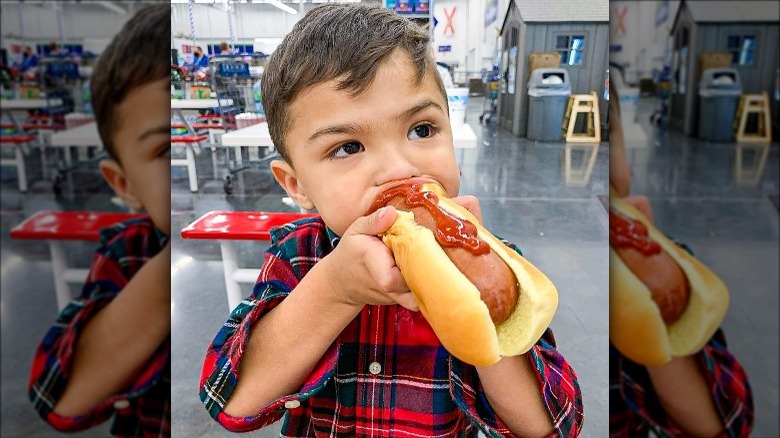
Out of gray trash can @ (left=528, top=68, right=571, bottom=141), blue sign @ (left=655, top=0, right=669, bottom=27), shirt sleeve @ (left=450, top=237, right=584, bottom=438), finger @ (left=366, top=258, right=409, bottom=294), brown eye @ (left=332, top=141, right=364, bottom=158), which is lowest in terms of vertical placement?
shirt sleeve @ (left=450, top=237, right=584, bottom=438)

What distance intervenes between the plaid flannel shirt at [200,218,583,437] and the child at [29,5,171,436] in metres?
0.19

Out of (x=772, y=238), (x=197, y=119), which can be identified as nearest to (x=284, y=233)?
(x=197, y=119)

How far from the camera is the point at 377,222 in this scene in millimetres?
648

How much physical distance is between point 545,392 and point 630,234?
1.17 feet

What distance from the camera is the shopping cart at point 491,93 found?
0.76 meters

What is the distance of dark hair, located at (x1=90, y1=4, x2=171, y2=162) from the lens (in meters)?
0.49

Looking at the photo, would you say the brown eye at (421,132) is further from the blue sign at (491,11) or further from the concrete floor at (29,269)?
the concrete floor at (29,269)

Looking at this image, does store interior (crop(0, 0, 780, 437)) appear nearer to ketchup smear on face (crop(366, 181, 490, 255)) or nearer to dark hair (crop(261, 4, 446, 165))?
dark hair (crop(261, 4, 446, 165))

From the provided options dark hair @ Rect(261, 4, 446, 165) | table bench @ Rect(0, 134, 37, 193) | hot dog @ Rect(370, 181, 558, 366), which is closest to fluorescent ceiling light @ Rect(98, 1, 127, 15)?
table bench @ Rect(0, 134, 37, 193)

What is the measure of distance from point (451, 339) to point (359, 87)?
1.09 feet

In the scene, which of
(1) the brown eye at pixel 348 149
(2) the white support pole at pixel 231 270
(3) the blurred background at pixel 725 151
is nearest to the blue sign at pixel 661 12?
(3) the blurred background at pixel 725 151

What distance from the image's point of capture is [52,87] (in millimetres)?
486

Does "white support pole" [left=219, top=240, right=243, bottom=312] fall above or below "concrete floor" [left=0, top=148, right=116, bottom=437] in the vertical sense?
below

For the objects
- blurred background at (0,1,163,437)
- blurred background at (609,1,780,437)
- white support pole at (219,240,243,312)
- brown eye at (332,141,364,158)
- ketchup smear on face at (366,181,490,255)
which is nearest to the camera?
blurred background at (609,1,780,437)
